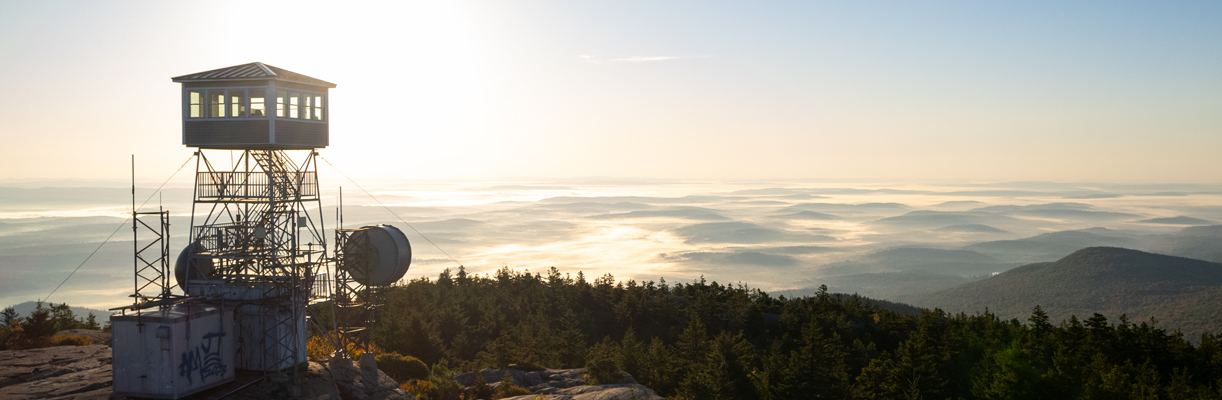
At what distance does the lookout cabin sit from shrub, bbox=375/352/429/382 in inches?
451

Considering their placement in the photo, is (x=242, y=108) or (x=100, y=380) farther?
(x=242, y=108)

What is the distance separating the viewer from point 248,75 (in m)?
22.8

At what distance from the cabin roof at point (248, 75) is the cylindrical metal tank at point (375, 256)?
5981mm

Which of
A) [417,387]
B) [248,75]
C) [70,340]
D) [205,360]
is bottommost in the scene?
[417,387]

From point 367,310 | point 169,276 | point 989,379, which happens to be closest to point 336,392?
point 367,310

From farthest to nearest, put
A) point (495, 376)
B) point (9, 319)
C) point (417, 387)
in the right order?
point (9, 319) → point (495, 376) → point (417, 387)

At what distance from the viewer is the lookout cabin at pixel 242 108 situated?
74.6 feet

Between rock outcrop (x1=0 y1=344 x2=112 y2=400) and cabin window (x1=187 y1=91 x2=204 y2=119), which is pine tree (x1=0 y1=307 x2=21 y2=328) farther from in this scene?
cabin window (x1=187 y1=91 x2=204 y2=119)

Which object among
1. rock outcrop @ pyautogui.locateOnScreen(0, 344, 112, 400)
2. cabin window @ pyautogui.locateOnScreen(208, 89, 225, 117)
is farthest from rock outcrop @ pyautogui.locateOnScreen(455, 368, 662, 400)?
cabin window @ pyautogui.locateOnScreen(208, 89, 225, 117)

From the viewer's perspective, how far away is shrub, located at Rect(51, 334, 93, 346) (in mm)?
27913

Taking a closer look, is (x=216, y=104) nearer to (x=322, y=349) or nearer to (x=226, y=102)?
(x=226, y=102)

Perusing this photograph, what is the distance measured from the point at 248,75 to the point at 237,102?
1166mm

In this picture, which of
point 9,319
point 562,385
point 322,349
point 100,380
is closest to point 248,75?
point 100,380

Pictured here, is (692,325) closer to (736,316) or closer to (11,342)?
(736,316)
